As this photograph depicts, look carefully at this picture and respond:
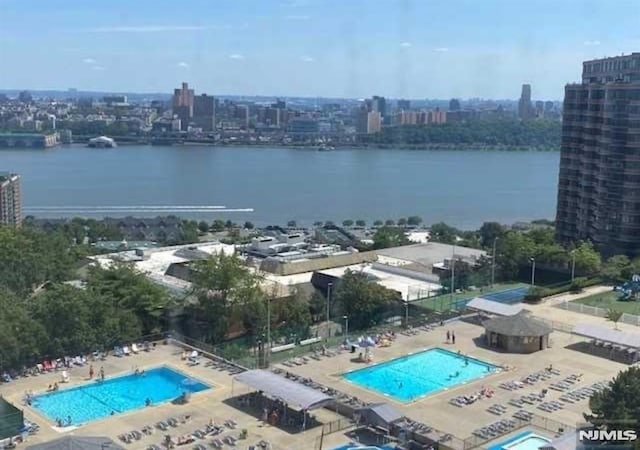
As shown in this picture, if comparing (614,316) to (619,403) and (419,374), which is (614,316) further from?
(619,403)

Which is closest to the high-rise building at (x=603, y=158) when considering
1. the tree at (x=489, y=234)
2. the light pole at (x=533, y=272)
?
the tree at (x=489, y=234)

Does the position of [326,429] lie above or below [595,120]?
below

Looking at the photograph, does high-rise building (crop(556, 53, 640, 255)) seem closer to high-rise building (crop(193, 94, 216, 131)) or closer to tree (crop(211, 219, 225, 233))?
tree (crop(211, 219, 225, 233))

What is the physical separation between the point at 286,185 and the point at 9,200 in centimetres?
1399

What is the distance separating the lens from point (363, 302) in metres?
10.2

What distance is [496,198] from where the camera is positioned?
30.8m

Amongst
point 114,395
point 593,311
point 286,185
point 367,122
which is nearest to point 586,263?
point 593,311

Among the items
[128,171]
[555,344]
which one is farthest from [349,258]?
[128,171]

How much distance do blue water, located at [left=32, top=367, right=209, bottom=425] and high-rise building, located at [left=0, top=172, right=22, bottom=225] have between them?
1329 cm

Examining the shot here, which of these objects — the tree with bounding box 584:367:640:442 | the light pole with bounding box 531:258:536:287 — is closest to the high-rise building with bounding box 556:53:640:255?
the light pole with bounding box 531:258:536:287

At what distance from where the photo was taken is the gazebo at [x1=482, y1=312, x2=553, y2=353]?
9031 millimetres

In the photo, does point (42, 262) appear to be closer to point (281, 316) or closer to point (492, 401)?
point (281, 316)

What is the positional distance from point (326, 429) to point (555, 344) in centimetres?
379

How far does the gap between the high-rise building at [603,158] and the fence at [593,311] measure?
11.7 ft
